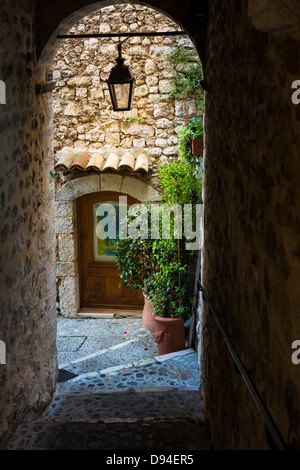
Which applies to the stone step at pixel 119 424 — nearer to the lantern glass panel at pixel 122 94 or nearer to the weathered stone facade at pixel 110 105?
the lantern glass panel at pixel 122 94

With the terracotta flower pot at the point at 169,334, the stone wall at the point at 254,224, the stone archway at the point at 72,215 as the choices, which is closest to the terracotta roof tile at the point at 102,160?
the stone archway at the point at 72,215

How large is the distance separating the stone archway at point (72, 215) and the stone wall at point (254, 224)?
11.3ft

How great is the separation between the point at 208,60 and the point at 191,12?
14.9 inches

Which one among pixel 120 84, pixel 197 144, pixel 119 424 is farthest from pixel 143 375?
pixel 120 84

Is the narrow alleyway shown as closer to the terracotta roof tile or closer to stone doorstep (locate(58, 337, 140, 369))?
stone doorstep (locate(58, 337, 140, 369))

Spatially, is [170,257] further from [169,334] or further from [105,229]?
[105,229]

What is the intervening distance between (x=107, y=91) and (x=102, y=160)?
0.93m

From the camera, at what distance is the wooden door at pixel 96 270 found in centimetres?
712

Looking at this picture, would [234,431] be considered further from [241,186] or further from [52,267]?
[52,267]

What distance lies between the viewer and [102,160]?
251 inches

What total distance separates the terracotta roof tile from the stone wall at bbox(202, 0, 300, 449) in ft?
10.1

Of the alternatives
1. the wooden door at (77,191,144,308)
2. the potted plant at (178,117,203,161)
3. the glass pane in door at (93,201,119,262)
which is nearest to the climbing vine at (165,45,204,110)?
the potted plant at (178,117,203,161)

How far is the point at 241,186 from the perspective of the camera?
2156 mm

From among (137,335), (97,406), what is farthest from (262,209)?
(137,335)
